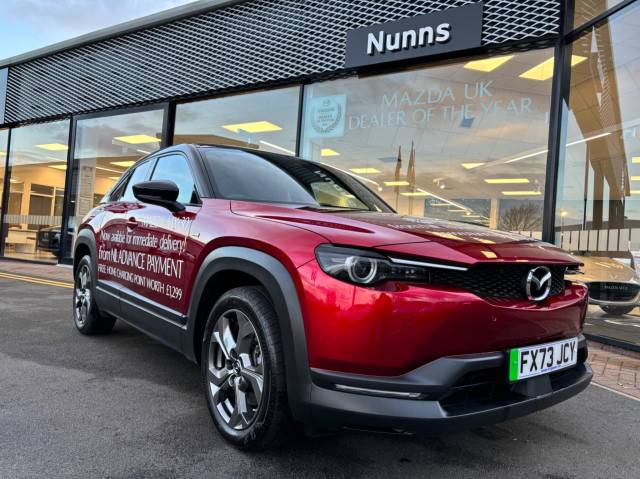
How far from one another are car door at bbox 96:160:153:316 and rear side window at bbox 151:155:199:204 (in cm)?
26

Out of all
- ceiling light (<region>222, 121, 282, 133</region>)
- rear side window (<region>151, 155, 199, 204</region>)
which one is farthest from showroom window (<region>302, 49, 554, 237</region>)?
rear side window (<region>151, 155, 199, 204</region>)

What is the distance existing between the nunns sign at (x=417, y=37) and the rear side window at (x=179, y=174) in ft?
14.8

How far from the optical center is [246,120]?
30.6ft

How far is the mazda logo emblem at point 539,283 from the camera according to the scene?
6.91 feet

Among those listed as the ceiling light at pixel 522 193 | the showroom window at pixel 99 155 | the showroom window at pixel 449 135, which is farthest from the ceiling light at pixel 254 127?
the ceiling light at pixel 522 193

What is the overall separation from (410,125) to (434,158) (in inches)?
25.0

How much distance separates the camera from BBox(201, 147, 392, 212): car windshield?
9.50 feet


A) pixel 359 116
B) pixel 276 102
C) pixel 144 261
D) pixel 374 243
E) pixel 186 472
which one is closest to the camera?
pixel 374 243

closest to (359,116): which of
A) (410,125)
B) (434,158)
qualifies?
(410,125)

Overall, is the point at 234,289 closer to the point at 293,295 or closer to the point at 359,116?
the point at 293,295

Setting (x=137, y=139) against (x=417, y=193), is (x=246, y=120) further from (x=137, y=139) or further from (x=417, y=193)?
(x=417, y=193)

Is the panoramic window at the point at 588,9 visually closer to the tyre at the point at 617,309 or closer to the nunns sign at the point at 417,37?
the nunns sign at the point at 417,37

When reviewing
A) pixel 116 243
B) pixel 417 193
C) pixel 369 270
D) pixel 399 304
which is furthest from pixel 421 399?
pixel 417 193

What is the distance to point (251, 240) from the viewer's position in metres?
2.30
